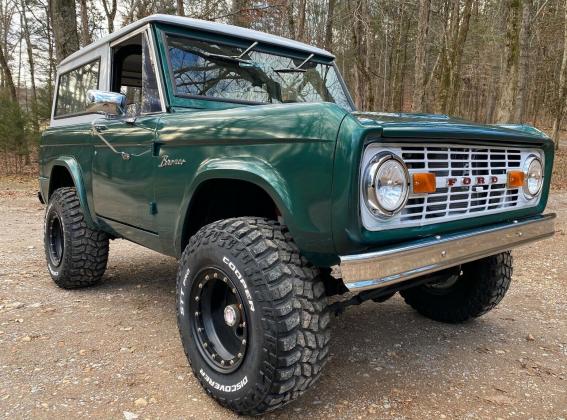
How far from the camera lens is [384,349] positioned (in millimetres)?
3070

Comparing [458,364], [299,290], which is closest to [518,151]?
[458,364]

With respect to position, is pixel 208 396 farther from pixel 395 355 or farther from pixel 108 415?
pixel 395 355

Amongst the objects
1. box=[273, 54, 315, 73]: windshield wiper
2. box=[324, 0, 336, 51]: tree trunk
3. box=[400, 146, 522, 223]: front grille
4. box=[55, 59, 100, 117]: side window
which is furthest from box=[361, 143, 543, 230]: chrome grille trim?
box=[324, 0, 336, 51]: tree trunk

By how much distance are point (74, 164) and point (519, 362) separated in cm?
356

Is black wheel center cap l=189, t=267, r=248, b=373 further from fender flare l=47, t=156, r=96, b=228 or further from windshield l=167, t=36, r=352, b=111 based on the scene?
fender flare l=47, t=156, r=96, b=228

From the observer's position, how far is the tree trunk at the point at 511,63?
923 centimetres

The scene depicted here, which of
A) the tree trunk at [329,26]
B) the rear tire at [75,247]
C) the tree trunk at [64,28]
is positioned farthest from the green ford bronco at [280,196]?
the tree trunk at [329,26]

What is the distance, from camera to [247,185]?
8.13ft

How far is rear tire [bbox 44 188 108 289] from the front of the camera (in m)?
3.88

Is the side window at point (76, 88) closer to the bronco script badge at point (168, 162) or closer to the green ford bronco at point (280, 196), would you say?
the green ford bronco at point (280, 196)

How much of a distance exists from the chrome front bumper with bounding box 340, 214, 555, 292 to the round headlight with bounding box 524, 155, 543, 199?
0.25 m

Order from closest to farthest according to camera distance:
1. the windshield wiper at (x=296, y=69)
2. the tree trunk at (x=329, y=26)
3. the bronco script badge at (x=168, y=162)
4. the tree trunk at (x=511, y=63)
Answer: the bronco script badge at (x=168, y=162) < the windshield wiper at (x=296, y=69) < the tree trunk at (x=511, y=63) < the tree trunk at (x=329, y=26)

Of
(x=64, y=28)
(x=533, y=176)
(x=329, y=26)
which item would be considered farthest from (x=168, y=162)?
(x=329, y=26)

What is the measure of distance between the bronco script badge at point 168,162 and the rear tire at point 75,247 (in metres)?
1.50
